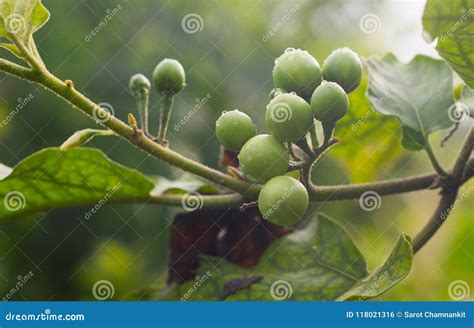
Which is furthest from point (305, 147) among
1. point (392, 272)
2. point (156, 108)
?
point (156, 108)

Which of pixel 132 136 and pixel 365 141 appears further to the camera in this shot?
pixel 365 141

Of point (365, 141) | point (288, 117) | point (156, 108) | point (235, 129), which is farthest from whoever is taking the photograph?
point (156, 108)

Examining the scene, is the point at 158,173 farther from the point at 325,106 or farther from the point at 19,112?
the point at 325,106

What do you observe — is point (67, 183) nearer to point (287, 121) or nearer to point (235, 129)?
point (235, 129)

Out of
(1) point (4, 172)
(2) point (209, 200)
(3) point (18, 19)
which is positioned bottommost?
(2) point (209, 200)

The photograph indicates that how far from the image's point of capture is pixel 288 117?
1204mm

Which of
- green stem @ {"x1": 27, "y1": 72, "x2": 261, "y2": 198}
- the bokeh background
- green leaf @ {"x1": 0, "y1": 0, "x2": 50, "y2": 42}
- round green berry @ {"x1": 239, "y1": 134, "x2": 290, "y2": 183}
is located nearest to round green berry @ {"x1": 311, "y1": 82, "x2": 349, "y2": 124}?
round green berry @ {"x1": 239, "y1": 134, "x2": 290, "y2": 183}

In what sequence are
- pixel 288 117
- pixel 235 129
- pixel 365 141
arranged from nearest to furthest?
pixel 288 117 → pixel 235 129 → pixel 365 141

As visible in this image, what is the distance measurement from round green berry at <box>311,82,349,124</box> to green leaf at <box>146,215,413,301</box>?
1.76ft

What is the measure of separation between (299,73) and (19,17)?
57 cm

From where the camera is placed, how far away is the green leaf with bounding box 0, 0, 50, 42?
1277 millimetres

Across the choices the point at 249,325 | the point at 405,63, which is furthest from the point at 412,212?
the point at 249,325

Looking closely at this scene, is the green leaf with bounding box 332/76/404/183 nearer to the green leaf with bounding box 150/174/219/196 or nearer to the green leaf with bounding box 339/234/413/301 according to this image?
the green leaf with bounding box 150/174/219/196

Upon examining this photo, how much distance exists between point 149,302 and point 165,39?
6.05ft
